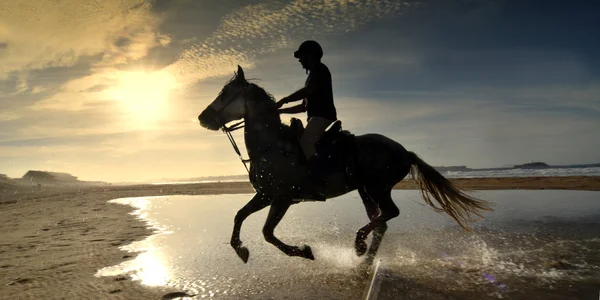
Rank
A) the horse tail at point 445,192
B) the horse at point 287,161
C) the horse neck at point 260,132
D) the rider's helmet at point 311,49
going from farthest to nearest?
the horse tail at point 445,192, the rider's helmet at point 311,49, the horse neck at point 260,132, the horse at point 287,161

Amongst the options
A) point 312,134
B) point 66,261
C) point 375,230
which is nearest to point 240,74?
point 312,134

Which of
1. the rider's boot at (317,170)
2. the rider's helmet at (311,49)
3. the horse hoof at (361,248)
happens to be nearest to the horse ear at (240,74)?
the rider's helmet at (311,49)

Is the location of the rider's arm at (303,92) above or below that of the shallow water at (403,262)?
above

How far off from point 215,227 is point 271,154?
15.6 feet

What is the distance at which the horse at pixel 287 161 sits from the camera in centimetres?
572

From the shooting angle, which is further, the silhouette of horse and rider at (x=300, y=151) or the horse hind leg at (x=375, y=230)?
the horse hind leg at (x=375, y=230)

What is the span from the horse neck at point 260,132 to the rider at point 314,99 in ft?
1.11

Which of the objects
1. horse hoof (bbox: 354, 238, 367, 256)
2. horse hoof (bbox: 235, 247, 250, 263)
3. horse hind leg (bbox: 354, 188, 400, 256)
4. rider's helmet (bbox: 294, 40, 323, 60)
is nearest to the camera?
horse hoof (bbox: 235, 247, 250, 263)

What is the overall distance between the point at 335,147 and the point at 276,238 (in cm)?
187

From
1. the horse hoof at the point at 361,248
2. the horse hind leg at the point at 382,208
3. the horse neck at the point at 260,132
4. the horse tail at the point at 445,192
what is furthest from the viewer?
the horse tail at the point at 445,192

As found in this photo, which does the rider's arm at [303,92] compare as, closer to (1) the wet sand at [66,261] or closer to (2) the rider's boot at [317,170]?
(2) the rider's boot at [317,170]

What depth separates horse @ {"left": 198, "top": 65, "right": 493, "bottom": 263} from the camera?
5723 millimetres

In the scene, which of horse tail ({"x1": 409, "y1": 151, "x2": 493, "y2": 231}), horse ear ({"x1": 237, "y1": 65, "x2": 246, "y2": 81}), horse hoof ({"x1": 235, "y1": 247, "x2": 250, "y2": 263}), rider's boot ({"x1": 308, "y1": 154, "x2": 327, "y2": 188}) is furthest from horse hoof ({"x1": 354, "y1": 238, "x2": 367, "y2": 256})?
horse ear ({"x1": 237, "y1": 65, "x2": 246, "y2": 81})

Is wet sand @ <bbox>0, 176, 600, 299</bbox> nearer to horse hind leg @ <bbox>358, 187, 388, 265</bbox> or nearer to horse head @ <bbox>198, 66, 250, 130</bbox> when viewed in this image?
horse head @ <bbox>198, 66, 250, 130</bbox>
